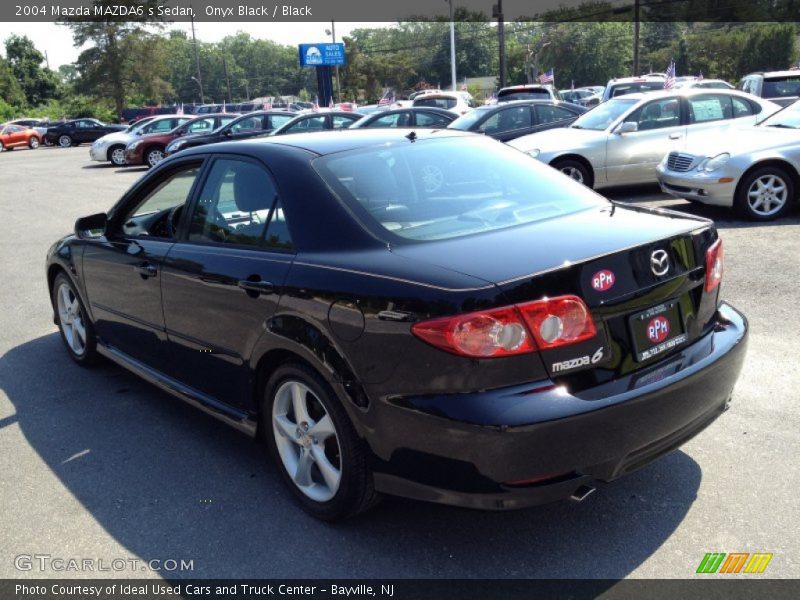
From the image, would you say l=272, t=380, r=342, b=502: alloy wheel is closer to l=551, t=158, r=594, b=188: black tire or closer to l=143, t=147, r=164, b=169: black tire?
l=551, t=158, r=594, b=188: black tire

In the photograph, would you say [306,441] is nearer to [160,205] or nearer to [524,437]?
[524,437]

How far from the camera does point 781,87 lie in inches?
676

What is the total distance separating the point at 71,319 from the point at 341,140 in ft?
9.31

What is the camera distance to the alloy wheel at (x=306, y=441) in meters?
3.27

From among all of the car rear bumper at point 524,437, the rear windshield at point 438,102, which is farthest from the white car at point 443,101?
the car rear bumper at point 524,437

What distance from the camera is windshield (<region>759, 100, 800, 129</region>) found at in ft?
31.7

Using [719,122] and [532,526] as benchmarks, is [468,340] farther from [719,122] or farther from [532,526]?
[719,122]

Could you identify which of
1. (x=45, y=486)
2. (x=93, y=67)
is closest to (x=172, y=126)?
(x=45, y=486)

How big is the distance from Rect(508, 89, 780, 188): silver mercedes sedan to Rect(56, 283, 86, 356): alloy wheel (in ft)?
24.8

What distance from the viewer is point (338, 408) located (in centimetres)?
308

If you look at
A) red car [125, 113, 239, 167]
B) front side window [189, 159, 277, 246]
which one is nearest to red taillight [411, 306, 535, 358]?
front side window [189, 159, 277, 246]

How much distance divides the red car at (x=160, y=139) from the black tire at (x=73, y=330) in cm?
1873

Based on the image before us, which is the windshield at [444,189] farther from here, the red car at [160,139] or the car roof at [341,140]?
the red car at [160,139]

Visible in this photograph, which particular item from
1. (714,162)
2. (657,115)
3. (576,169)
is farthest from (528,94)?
(714,162)
